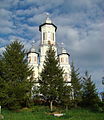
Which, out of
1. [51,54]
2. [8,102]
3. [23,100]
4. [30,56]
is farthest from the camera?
[30,56]

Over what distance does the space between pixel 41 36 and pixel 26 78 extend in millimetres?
20618

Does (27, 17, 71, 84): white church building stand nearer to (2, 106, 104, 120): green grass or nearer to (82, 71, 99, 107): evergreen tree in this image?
(82, 71, 99, 107): evergreen tree

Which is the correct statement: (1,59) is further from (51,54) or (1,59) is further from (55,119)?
(55,119)

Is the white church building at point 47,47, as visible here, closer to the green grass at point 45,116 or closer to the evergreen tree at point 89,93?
the evergreen tree at point 89,93

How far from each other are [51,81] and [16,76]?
4355mm

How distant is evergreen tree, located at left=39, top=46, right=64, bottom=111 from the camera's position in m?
27.0

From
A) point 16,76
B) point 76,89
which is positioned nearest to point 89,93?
point 76,89

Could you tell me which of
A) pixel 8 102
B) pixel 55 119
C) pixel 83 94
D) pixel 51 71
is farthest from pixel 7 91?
pixel 83 94

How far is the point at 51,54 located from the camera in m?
29.6

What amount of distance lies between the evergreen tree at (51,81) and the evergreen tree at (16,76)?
1802 mm

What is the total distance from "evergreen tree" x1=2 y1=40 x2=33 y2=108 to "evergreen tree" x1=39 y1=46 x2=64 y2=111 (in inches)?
70.9

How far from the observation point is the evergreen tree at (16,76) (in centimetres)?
2414

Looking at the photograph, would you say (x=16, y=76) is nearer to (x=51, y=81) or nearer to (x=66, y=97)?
(x=51, y=81)

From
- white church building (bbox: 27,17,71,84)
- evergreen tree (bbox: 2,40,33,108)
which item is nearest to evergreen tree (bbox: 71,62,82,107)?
evergreen tree (bbox: 2,40,33,108)
